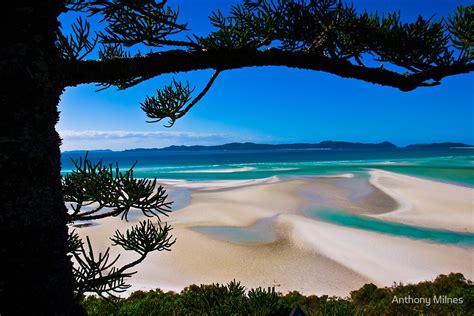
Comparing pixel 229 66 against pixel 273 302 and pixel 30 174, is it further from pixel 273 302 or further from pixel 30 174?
pixel 273 302

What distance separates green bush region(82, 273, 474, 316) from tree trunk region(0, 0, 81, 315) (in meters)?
0.27

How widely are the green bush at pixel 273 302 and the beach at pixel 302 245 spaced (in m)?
1.97

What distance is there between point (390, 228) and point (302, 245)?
15.8 ft

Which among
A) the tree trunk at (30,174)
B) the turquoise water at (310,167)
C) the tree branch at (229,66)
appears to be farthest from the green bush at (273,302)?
the turquoise water at (310,167)

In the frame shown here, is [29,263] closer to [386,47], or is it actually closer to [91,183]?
[91,183]

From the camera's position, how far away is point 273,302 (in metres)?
1.93

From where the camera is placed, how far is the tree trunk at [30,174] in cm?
101

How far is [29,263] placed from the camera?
104 centimetres

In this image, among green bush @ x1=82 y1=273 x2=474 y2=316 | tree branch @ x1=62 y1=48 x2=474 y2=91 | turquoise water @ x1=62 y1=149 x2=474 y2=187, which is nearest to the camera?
tree branch @ x1=62 y1=48 x2=474 y2=91

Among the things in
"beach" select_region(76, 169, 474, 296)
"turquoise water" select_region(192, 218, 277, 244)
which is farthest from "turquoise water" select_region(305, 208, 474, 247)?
"turquoise water" select_region(192, 218, 277, 244)

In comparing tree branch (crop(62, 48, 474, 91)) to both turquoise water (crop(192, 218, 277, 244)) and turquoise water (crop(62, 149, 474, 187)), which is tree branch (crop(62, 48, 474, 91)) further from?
turquoise water (crop(62, 149, 474, 187))

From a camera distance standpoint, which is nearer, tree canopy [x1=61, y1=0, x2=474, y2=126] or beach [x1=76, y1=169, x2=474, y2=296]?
tree canopy [x1=61, y1=0, x2=474, y2=126]

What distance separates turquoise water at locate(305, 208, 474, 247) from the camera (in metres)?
13.8

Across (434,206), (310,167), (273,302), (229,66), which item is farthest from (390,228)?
(310,167)
